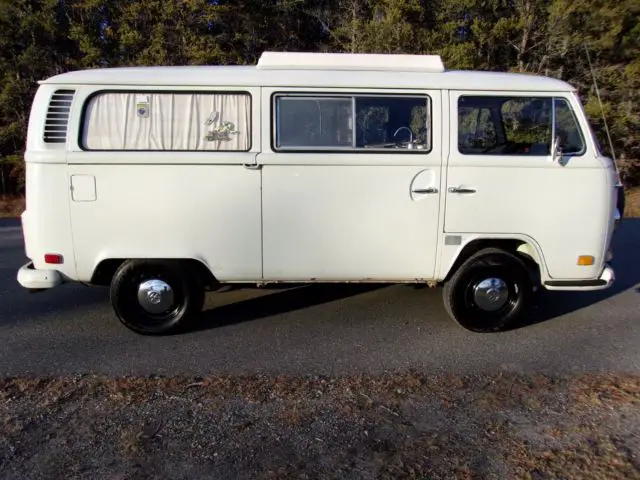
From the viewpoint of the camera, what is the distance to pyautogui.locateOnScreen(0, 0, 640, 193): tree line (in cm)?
1664

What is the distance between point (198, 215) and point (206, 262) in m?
0.43

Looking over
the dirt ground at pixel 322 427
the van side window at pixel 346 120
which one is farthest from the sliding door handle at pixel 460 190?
the dirt ground at pixel 322 427

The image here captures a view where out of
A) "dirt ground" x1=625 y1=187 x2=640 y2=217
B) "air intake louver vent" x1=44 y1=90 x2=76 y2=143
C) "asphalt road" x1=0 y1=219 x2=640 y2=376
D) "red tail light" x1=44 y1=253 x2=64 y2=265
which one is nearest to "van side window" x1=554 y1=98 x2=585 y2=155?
"asphalt road" x1=0 y1=219 x2=640 y2=376

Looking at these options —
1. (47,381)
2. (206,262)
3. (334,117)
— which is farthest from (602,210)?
(47,381)

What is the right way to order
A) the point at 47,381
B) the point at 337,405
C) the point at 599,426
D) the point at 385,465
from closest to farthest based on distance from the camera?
the point at 385,465, the point at 599,426, the point at 337,405, the point at 47,381

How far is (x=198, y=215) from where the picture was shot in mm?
4270

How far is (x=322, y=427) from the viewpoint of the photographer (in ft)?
9.95

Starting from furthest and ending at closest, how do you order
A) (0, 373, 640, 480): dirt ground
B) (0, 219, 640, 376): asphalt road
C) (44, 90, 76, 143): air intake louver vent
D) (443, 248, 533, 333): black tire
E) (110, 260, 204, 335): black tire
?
1. (443, 248, 533, 333): black tire
2. (110, 260, 204, 335): black tire
3. (44, 90, 76, 143): air intake louver vent
4. (0, 219, 640, 376): asphalt road
5. (0, 373, 640, 480): dirt ground

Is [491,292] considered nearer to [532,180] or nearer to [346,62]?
[532,180]

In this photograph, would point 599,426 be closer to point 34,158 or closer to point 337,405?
point 337,405

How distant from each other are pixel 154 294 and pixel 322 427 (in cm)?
218

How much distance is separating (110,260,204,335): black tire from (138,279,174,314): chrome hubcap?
0.03 metres

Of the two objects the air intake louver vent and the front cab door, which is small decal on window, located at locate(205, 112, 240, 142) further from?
the front cab door

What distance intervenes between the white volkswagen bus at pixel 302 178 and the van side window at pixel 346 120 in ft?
0.04
